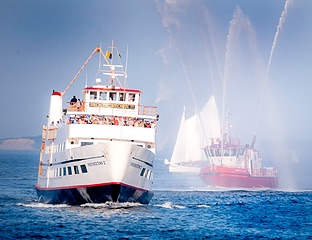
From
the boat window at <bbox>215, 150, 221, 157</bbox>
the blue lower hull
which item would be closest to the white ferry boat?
the blue lower hull

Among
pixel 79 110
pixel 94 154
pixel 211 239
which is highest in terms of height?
pixel 79 110

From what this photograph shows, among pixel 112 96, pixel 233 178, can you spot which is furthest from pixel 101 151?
pixel 233 178

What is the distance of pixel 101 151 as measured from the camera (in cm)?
4678

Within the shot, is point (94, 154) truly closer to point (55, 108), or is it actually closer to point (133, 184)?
point (133, 184)

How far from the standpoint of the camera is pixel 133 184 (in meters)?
48.6

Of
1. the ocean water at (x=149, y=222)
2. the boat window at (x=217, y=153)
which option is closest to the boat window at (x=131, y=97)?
the ocean water at (x=149, y=222)

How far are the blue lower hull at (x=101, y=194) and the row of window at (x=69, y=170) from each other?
1417 millimetres

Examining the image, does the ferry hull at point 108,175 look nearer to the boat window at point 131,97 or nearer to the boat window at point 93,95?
the boat window at point 131,97

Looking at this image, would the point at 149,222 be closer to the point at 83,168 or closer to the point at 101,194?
the point at 101,194

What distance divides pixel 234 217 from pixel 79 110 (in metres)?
17.5

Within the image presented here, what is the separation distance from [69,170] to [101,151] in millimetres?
4577

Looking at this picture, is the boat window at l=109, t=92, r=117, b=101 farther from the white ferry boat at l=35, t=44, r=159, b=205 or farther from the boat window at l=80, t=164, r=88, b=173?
the boat window at l=80, t=164, r=88, b=173

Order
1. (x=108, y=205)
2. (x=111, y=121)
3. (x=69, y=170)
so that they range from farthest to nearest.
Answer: (x=111, y=121) < (x=69, y=170) < (x=108, y=205)

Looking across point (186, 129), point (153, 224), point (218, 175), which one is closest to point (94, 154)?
point (153, 224)
